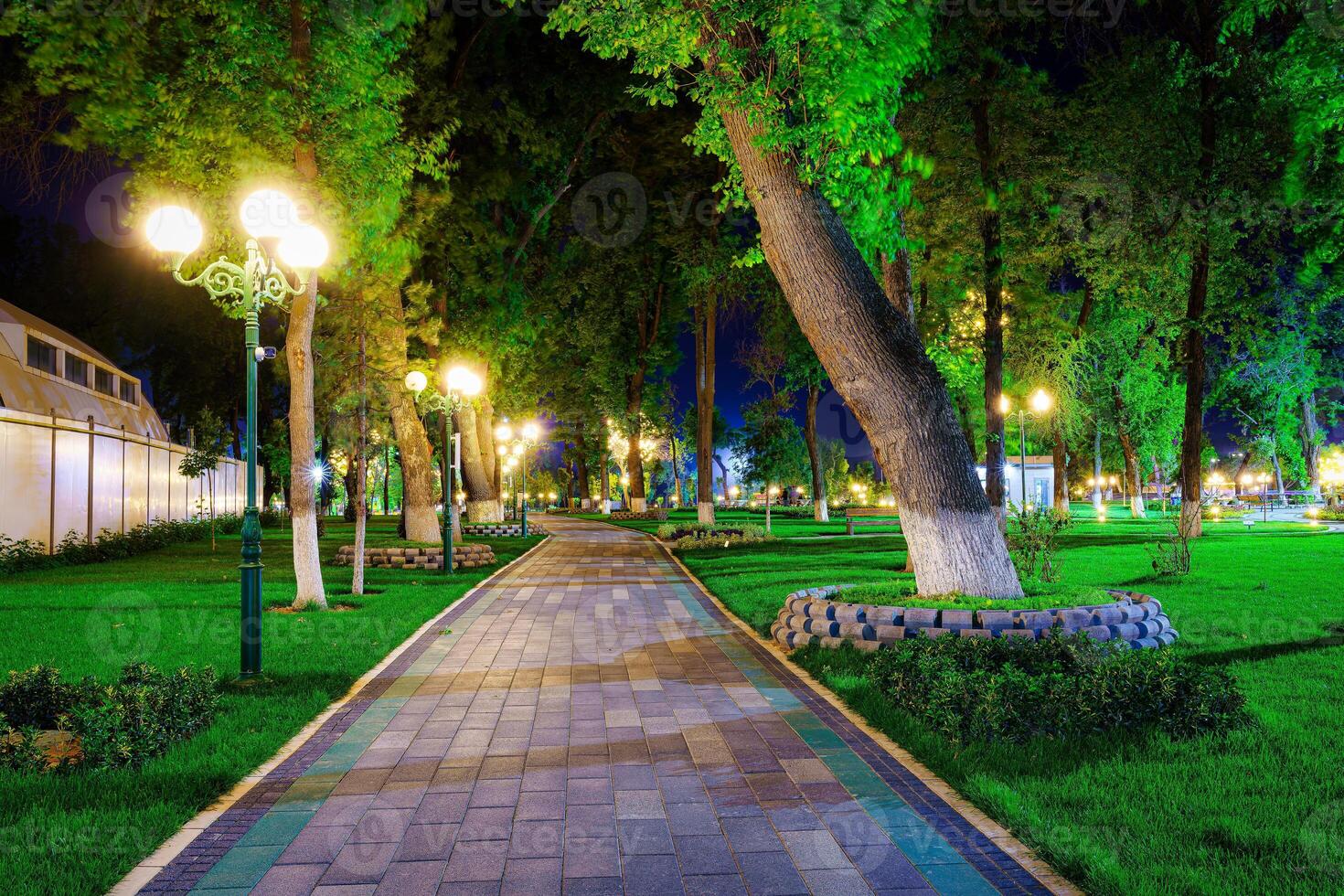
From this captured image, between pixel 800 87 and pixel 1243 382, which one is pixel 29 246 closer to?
pixel 800 87

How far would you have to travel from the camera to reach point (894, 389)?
824 centimetres

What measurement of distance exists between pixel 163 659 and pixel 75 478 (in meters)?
16.8

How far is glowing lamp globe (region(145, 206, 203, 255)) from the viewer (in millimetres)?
7852

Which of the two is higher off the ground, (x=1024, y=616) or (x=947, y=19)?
(x=947, y=19)

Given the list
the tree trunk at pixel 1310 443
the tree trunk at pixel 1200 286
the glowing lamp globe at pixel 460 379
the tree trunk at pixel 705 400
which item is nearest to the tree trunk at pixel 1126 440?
the tree trunk at pixel 1310 443

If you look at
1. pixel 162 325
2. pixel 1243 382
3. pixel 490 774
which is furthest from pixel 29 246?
pixel 1243 382

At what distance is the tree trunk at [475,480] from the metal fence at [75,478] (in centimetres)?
938

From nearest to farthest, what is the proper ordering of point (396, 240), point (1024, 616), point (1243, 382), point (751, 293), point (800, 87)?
point (1024, 616) < point (800, 87) < point (396, 240) < point (751, 293) < point (1243, 382)

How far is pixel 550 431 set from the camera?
5969 centimetres

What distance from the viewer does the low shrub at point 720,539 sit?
24.7m

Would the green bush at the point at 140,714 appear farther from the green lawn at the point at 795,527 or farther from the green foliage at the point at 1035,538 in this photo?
the green lawn at the point at 795,527

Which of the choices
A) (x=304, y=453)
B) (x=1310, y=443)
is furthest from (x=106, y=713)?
(x=1310, y=443)

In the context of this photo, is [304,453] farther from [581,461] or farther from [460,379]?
[581,461]

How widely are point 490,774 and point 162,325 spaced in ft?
161
